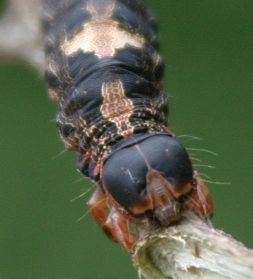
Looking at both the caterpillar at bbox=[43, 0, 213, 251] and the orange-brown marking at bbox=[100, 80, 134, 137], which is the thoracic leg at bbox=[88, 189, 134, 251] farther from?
the orange-brown marking at bbox=[100, 80, 134, 137]

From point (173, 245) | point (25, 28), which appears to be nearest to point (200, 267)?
point (173, 245)

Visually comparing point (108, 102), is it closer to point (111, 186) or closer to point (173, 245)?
point (111, 186)

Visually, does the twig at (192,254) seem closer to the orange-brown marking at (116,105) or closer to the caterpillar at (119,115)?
the caterpillar at (119,115)

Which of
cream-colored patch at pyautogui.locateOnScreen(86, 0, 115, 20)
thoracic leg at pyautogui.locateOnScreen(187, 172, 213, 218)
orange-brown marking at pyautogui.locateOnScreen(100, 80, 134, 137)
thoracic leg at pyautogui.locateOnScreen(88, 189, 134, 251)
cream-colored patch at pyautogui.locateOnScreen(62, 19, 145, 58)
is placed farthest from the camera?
cream-colored patch at pyautogui.locateOnScreen(86, 0, 115, 20)

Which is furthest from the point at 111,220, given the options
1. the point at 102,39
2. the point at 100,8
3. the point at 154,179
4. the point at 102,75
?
the point at 100,8

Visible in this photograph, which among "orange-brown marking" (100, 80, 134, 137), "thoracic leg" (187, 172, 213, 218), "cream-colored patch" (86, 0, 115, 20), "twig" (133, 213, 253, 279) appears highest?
"cream-colored patch" (86, 0, 115, 20)

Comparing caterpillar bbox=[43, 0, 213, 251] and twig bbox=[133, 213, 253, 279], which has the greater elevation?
caterpillar bbox=[43, 0, 213, 251]

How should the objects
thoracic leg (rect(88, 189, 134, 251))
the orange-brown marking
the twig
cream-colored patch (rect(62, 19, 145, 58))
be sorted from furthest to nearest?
cream-colored patch (rect(62, 19, 145, 58)), the orange-brown marking, thoracic leg (rect(88, 189, 134, 251)), the twig

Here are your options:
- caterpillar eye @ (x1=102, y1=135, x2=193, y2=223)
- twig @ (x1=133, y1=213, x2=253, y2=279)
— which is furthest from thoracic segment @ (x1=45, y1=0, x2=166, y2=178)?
twig @ (x1=133, y1=213, x2=253, y2=279)
